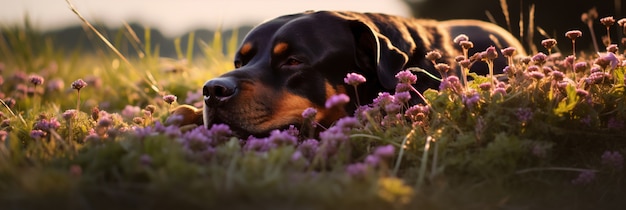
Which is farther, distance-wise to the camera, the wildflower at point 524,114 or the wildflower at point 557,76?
the wildflower at point 557,76

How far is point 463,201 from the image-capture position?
214 centimetres

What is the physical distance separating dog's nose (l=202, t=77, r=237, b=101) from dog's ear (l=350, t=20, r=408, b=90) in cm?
82

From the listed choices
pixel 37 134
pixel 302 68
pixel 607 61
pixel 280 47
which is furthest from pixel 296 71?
pixel 607 61

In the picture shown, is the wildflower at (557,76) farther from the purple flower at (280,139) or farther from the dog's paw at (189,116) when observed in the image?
the dog's paw at (189,116)

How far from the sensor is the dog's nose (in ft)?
10.7

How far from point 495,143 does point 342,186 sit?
2.48 ft

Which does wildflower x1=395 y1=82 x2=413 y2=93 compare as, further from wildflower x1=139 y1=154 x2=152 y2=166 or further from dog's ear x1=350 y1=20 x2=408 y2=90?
wildflower x1=139 y1=154 x2=152 y2=166

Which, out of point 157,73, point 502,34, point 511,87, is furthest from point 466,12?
point 511,87

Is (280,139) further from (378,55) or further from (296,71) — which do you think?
(378,55)

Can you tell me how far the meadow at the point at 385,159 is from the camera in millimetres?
1871

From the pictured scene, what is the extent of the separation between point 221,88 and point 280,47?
51cm

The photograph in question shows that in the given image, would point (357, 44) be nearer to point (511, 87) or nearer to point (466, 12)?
point (511, 87)

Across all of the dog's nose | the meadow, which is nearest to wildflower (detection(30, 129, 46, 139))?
the meadow

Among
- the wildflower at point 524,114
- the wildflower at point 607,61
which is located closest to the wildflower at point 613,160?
the wildflower at point 524,114
